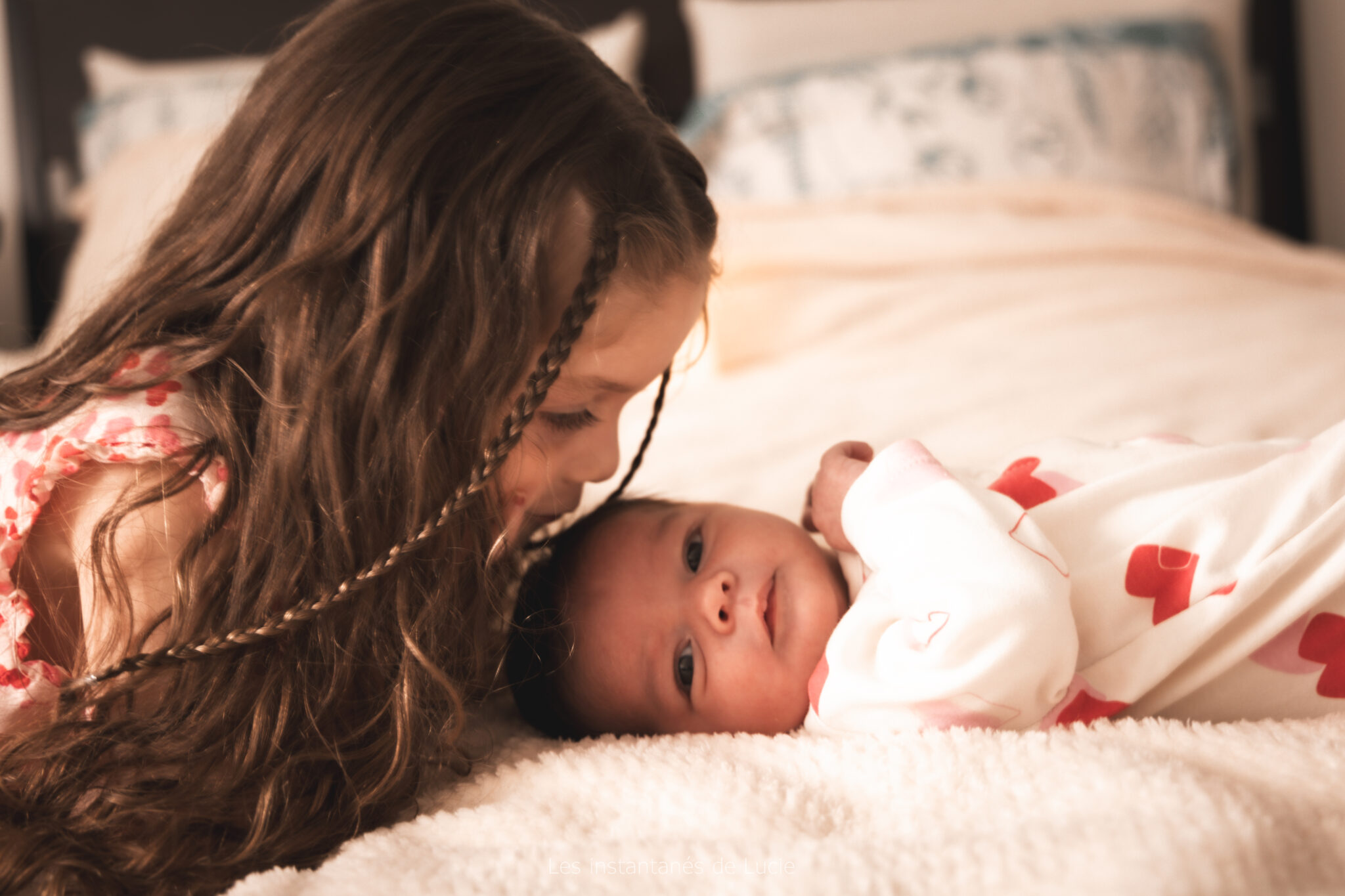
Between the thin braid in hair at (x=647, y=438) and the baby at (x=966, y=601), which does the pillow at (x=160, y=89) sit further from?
the baby at (x=966, y=601)

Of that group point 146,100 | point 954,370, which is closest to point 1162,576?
point 954,370

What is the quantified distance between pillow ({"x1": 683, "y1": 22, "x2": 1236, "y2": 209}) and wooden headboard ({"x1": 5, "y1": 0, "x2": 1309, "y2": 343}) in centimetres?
52

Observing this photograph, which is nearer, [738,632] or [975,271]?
[738,632]

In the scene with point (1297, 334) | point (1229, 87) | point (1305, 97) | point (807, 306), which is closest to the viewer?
point (1297, 334)

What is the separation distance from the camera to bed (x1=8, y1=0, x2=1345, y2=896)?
54 cm

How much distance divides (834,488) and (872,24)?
181cm

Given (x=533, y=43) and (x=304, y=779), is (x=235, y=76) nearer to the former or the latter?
(x=533, y=43)

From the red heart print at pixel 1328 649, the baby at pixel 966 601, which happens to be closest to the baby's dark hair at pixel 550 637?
the baby at pixel 966 601

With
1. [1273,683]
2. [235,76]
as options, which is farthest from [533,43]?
[235,76]

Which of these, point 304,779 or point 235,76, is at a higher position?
point 235,76

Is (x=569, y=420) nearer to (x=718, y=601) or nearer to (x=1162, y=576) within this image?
(x=718, y=601)

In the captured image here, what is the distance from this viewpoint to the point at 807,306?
65.4 inches

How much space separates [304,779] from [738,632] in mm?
342

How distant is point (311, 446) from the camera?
71 centimetres
